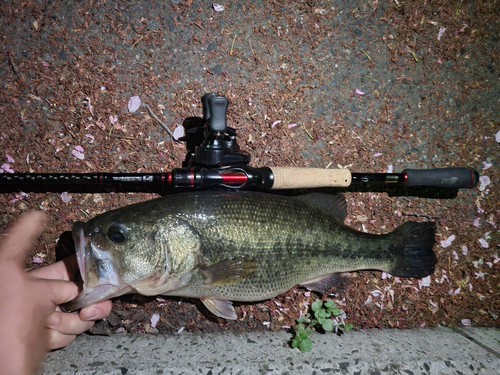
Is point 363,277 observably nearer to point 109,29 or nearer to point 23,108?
point 109,29

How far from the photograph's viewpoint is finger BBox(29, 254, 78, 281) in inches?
107

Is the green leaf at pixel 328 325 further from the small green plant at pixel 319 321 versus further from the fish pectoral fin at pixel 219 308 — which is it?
the fish pectoral fin at pixel 219 308

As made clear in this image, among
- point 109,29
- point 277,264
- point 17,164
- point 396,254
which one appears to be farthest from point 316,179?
point 17,164

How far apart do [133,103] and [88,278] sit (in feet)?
4.96

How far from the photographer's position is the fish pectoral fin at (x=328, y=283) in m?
2.79

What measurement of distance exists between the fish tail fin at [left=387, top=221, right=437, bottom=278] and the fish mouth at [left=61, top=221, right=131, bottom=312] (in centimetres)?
215

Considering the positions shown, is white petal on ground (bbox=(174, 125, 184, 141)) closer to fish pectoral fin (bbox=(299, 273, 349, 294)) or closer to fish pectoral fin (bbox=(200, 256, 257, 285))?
fish pectoral fin (bbox=(200, 256, 257, 285))

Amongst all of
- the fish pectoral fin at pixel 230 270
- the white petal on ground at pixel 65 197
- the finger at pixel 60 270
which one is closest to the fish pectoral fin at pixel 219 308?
the fish pectoral fin at pixel 230 270

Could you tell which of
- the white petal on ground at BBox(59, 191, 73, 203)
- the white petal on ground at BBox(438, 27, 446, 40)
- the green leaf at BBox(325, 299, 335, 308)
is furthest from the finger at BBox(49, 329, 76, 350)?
the white petal on ground at BBox(438, 27, 446, 40)

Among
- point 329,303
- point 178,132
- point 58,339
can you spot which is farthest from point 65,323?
point 329,303

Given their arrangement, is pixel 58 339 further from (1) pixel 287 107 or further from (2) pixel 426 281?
(2) pixel 426 281

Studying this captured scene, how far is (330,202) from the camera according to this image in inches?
110

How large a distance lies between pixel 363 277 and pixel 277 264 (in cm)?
116

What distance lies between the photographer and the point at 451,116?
3.17 metres
